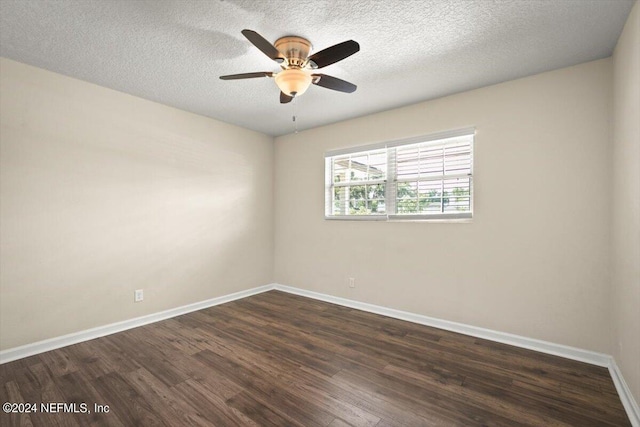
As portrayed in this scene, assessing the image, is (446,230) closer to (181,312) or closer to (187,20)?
(187,20)

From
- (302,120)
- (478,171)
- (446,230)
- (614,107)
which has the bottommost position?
(446,230)

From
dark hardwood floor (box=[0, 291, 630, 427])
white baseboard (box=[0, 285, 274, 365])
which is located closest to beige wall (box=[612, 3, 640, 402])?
dark hardwood floor (box=[0, 291, 630, 427])

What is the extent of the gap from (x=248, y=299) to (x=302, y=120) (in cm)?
275

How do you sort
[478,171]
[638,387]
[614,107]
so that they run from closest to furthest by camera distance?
[638,387]
[614,107]
[478,171]

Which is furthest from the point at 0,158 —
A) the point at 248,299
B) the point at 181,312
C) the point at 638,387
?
the point at 638,387

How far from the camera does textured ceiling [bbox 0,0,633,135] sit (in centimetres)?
→ 186

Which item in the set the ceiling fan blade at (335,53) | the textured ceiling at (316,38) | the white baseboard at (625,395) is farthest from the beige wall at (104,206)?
the white baseboard at (625,395)

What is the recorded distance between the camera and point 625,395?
1.92 metres

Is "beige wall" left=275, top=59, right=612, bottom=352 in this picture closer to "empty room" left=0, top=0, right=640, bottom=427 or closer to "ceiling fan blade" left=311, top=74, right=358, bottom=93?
"empty room" left=0, top=0, right=640, bottom=427

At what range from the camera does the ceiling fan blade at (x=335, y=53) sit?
6.07 feet

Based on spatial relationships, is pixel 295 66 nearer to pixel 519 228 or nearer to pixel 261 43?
pixel 261 43

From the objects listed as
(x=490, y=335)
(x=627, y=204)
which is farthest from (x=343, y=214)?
(x=627, y=204)

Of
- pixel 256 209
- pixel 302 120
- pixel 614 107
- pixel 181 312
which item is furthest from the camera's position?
pixel 256 209

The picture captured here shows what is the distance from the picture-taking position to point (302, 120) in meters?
4.08
